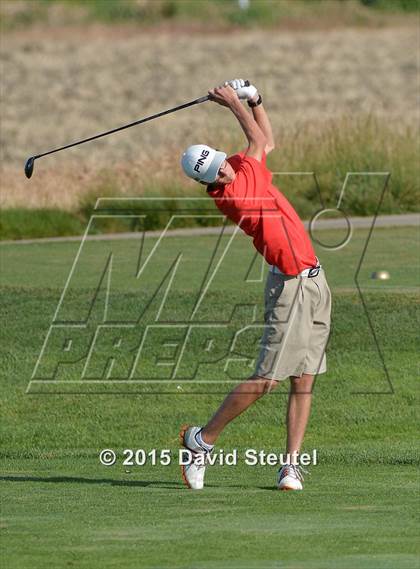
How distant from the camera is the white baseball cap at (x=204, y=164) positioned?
28.3ft

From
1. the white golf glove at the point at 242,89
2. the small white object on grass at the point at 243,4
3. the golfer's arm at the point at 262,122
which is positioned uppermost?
the white golf glove at the point at 242,89

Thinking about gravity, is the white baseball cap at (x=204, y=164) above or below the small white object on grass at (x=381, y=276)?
above

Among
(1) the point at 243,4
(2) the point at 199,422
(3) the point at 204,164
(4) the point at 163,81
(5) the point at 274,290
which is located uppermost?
(3) the point at 204,164

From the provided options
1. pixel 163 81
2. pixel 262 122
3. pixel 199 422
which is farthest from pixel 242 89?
pixel 163 81

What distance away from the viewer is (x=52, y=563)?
22.3 feet

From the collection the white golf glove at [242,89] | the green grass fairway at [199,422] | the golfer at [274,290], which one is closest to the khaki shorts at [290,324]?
the golfer at [274,290]

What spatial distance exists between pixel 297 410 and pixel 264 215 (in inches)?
44.7

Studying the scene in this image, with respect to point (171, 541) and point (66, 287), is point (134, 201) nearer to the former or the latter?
point (66, 287)

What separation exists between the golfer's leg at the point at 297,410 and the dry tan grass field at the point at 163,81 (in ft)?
83.3

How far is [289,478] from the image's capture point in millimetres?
8758

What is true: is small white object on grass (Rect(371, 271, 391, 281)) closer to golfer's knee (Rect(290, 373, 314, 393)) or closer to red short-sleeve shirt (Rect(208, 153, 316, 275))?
golfer's knee (Rect(290, 373, 314, 393))

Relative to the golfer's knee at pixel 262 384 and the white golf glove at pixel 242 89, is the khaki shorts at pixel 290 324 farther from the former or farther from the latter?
the white golf glove at pixel 242 89

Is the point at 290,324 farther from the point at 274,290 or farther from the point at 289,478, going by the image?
the point at 289,478

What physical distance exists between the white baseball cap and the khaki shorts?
0.68 meters
